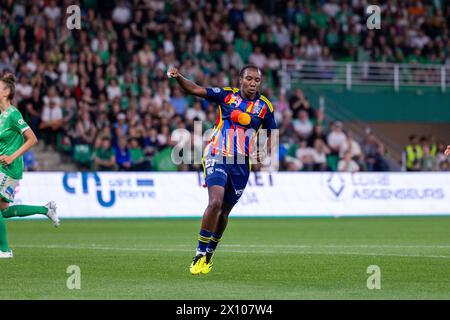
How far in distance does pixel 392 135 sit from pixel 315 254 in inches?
948

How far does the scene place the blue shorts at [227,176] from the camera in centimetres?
1162

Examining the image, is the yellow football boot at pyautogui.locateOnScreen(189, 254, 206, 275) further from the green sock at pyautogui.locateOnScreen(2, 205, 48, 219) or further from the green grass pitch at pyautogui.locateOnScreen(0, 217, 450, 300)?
the green sock at pyautogui.locateOnScreen(2, 205, 48, 219)

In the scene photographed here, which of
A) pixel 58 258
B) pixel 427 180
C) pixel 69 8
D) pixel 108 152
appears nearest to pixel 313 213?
pixel 427 180

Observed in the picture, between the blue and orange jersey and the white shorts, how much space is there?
3.24 metres

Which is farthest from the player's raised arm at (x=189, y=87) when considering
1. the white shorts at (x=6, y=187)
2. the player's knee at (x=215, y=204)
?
the white shorts at (x=6, y=187)

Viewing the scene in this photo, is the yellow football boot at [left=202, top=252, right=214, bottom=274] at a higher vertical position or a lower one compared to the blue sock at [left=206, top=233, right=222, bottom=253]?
lower

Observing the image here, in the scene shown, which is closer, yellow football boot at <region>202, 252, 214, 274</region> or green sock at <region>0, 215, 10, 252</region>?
yellow football boot at <region>202, 252, 214, 274</region>

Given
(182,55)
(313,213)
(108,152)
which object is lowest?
(313,213)

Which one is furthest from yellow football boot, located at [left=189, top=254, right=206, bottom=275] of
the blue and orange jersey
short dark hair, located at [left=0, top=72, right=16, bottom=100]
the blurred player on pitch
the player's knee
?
short dark hair, located at [left=0, top=72, right=16, bottom=100]

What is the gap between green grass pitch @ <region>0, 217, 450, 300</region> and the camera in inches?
387

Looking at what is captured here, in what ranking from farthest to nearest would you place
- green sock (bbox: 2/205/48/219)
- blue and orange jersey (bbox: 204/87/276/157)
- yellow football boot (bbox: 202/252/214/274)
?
green sock (bbox: 2/205/48/219), blue and orange jersey (bbox: 204/87/276/157), yellow football boot (bbox: 202/252/214/274)

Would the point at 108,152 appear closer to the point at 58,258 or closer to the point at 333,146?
the point at 333,146

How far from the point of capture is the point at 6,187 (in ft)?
44.8

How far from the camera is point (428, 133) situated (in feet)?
125
